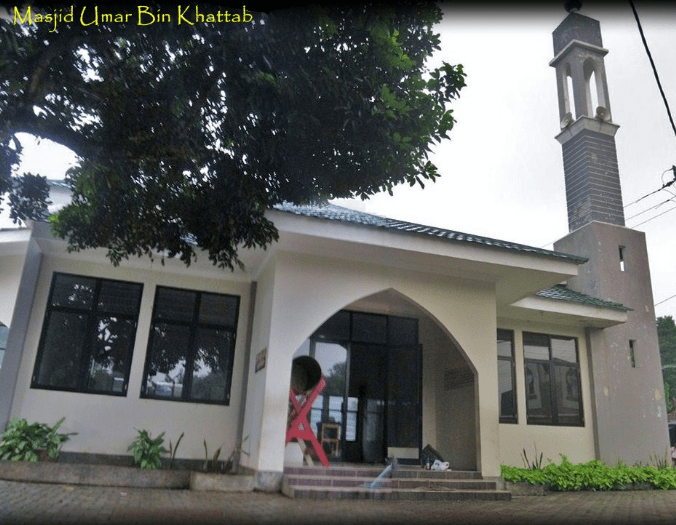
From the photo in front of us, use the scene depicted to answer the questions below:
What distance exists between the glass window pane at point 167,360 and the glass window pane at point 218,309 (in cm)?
37

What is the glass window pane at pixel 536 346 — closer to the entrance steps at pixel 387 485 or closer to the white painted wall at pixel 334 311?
the white painted wall at pixel 334 311

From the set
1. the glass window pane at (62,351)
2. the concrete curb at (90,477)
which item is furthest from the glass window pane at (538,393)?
the glass window pane at (62,351)

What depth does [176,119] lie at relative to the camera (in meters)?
4.70

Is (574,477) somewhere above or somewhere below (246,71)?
below

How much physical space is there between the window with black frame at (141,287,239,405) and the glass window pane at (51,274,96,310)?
981 millimetres

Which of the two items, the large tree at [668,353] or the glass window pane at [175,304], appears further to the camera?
the large tree at [668,353]

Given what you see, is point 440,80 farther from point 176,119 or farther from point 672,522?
point 672,522

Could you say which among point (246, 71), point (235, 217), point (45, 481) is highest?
point (246, 71)

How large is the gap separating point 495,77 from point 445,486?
16.7ft

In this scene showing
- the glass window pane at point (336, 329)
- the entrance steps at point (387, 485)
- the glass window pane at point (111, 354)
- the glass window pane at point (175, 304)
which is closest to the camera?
the entrance steps at point (387, 485)

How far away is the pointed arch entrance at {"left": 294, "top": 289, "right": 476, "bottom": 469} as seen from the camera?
8922 mm

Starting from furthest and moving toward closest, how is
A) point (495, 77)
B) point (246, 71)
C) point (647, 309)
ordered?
point (647, 309) → point (495, 77) → point (246, 71)

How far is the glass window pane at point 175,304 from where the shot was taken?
8.77 metres

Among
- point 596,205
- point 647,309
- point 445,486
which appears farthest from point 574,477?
point 596,205
